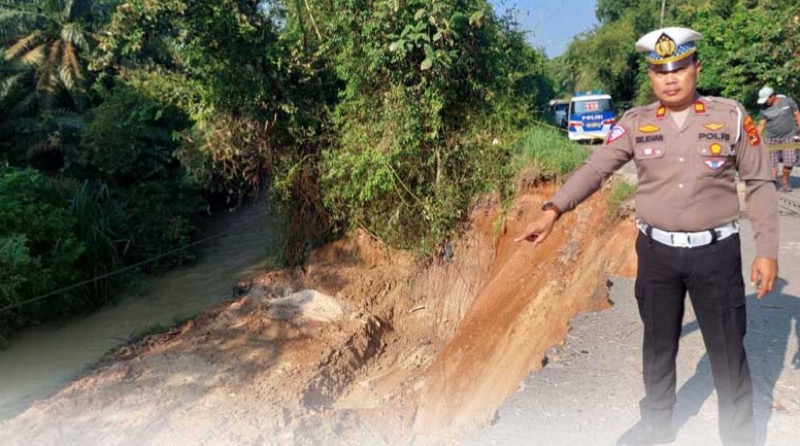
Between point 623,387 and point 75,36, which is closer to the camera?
point 623,387

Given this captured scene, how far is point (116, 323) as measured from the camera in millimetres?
11797

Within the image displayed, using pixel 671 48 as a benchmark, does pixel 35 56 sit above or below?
above

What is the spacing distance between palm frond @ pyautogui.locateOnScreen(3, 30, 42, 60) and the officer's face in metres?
22.2

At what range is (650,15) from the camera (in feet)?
121

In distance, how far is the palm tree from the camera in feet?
64.8

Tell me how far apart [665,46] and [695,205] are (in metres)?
0.67

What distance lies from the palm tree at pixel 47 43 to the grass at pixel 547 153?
1550 centimetres

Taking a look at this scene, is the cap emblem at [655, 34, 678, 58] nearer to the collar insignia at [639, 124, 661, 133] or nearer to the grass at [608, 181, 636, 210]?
the collar insignia at [639, 124, 661, 133]

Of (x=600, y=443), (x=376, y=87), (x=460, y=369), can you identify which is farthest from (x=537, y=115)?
(x=600, y=443)

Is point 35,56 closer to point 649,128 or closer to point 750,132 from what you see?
point 649,128

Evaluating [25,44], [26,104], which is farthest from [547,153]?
[25,44]

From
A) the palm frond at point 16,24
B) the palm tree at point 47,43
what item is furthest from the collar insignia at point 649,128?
the palm frond at point 16,24

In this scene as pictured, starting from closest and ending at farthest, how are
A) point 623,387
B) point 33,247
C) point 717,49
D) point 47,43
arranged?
point 623,387 < point 33,247 < point 47,43 < point 717,49

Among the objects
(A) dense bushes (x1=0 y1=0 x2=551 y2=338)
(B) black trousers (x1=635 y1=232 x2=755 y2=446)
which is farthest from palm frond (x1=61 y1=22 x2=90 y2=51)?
(B) black trousers (x1=635 y1=232 x2=755 y2=446)
